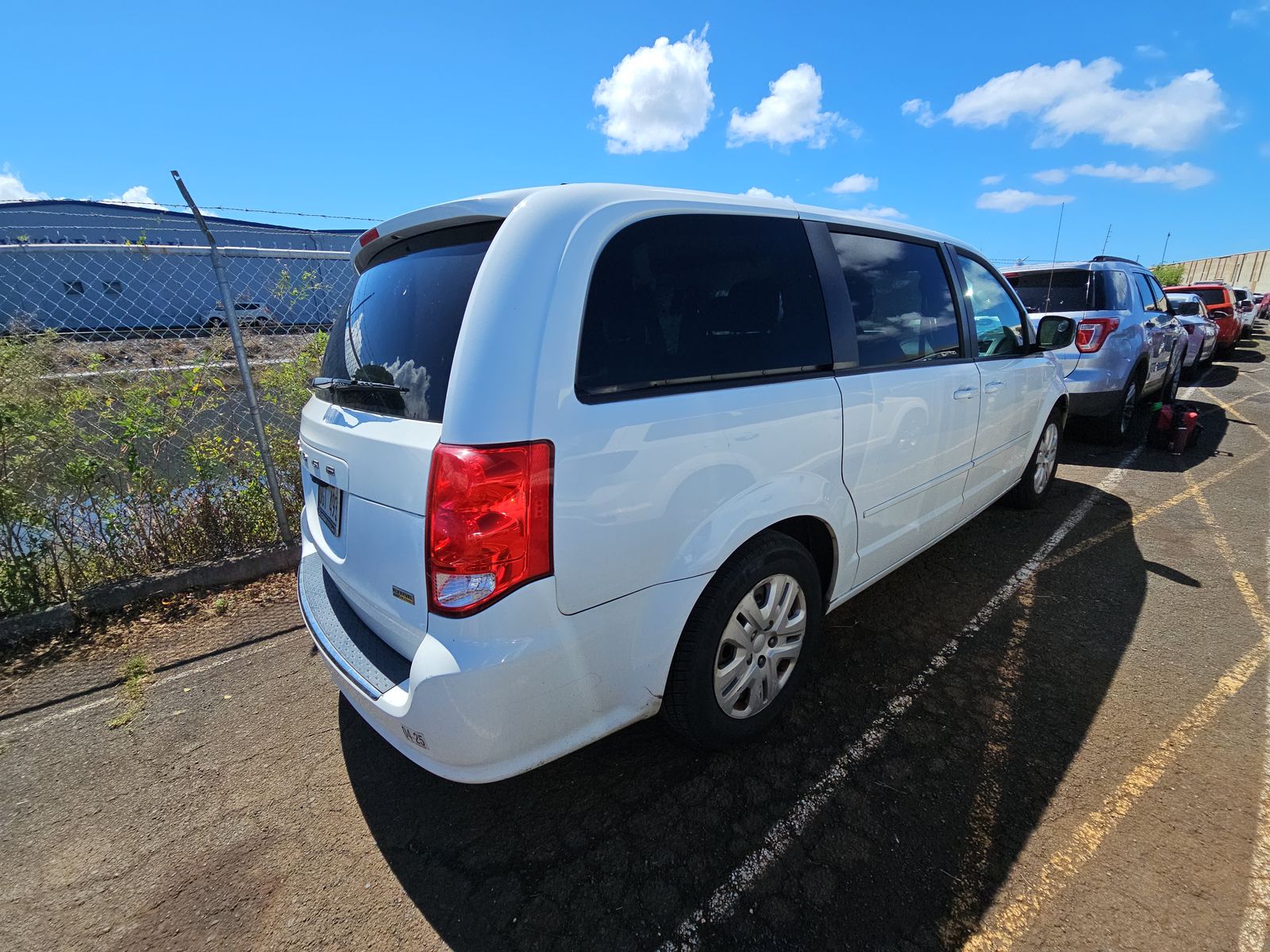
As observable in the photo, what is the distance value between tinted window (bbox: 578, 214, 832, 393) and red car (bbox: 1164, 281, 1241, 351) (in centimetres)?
1803

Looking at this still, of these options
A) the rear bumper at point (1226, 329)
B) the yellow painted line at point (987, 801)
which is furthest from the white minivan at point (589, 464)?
the rear bumper at point (1226, 329)

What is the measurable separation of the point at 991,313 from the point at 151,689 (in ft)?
16.9

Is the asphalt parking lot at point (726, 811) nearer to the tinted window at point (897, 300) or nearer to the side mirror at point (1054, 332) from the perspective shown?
the tinted window at point (897, 300)

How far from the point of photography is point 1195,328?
11008 millimetres

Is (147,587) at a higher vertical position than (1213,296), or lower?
lower

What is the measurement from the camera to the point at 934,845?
6.05 ft

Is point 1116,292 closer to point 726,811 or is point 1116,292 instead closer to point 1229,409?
point 1229,409

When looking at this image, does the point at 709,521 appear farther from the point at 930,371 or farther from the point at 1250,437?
the point at 1250,437

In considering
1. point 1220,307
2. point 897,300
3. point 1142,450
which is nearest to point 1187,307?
point 1220,307

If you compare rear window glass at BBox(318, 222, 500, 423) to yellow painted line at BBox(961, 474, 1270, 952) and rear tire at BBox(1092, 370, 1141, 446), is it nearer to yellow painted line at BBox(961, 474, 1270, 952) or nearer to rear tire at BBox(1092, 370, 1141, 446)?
yellow painted line at BBox(961, 474, 1270, 952)

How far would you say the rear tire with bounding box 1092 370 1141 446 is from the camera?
20.5ft

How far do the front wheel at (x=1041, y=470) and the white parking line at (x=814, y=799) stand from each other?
1.38 metres

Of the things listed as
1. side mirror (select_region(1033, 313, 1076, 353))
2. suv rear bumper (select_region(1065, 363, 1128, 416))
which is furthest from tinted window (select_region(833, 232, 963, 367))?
suv rear bumper (select_region(1065, 363, 1128, 416))

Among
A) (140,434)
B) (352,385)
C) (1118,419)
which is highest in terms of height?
(352,385)
